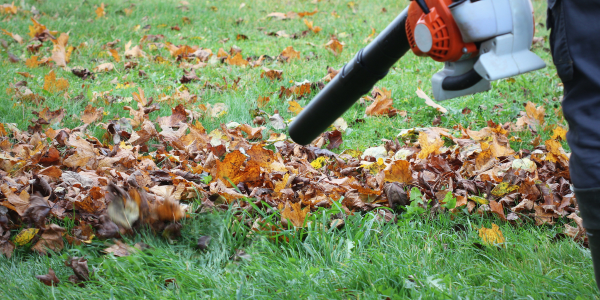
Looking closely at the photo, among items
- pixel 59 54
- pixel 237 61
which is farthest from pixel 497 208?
pixel 59 54

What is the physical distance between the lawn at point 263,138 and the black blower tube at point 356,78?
413 mm

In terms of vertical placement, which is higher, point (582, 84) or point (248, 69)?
point (582, 84)

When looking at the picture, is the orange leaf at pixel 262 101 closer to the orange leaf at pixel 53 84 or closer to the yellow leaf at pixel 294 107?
the yellow leaf at pixel 294 107

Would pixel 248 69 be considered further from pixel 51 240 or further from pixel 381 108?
pixel 51 240

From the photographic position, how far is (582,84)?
88 centimetres

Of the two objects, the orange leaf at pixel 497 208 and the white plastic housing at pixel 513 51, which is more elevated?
the white plastic housing at pixel 513 51

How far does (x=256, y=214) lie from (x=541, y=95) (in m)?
A: 2.96

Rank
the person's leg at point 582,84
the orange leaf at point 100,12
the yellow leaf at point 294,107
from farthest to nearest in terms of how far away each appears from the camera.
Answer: the orange leaf at point 100,12 < the yellow leaf at point 294,107 < the person's leg at point 582,84

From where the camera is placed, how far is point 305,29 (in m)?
5.70

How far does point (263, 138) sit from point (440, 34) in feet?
6.33

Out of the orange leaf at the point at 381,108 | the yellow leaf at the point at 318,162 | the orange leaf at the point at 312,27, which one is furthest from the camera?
the orange leaf at the point at 312,27

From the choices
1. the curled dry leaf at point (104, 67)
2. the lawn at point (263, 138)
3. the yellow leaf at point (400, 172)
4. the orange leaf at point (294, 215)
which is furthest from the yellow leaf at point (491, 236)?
the curled dry leaf at point (104, 67)

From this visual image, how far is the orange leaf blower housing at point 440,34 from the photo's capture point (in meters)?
0.94

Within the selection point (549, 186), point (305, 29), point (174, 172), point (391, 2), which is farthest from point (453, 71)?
point (391, 2)
